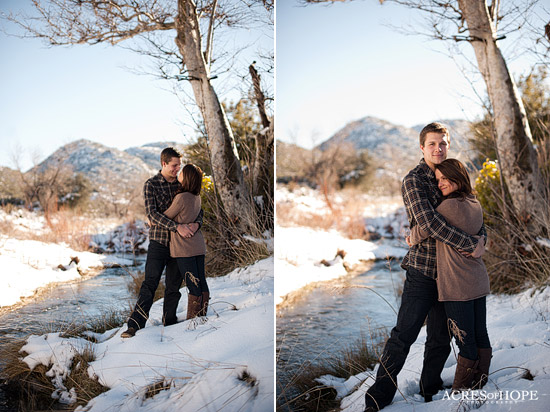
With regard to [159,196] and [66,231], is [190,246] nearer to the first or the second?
[159,196]

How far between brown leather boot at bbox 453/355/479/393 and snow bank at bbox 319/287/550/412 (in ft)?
0.17

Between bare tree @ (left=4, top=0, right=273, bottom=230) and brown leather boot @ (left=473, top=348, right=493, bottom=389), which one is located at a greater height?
bare tree @ (left=4, top=0, right=273, bottom=230)

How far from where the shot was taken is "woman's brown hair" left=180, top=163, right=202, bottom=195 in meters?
2.24

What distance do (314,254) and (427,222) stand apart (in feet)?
14.6

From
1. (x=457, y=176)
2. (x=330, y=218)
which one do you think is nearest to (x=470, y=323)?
(x=457, y=176)

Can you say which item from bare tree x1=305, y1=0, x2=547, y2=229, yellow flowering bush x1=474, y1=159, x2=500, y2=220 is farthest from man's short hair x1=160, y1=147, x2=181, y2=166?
yellow flowering bush x1=474, y1=159, x2=500, y2=220

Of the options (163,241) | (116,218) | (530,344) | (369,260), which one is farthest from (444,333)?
(369,260)

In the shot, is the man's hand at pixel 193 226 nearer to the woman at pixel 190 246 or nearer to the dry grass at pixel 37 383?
the woman at pixel 190 246

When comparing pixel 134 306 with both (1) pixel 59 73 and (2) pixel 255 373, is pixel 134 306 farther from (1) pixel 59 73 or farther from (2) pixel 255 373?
(1) pixel 59 73

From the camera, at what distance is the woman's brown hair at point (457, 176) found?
1.76 m

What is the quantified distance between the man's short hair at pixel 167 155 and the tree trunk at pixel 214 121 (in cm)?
22

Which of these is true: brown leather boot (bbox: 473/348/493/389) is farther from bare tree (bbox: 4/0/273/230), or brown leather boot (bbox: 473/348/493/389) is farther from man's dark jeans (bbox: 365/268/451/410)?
bare tree (bbox: 4/0/273/230)

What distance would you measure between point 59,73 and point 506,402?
8.13 ft

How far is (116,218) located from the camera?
2338 millimetres
